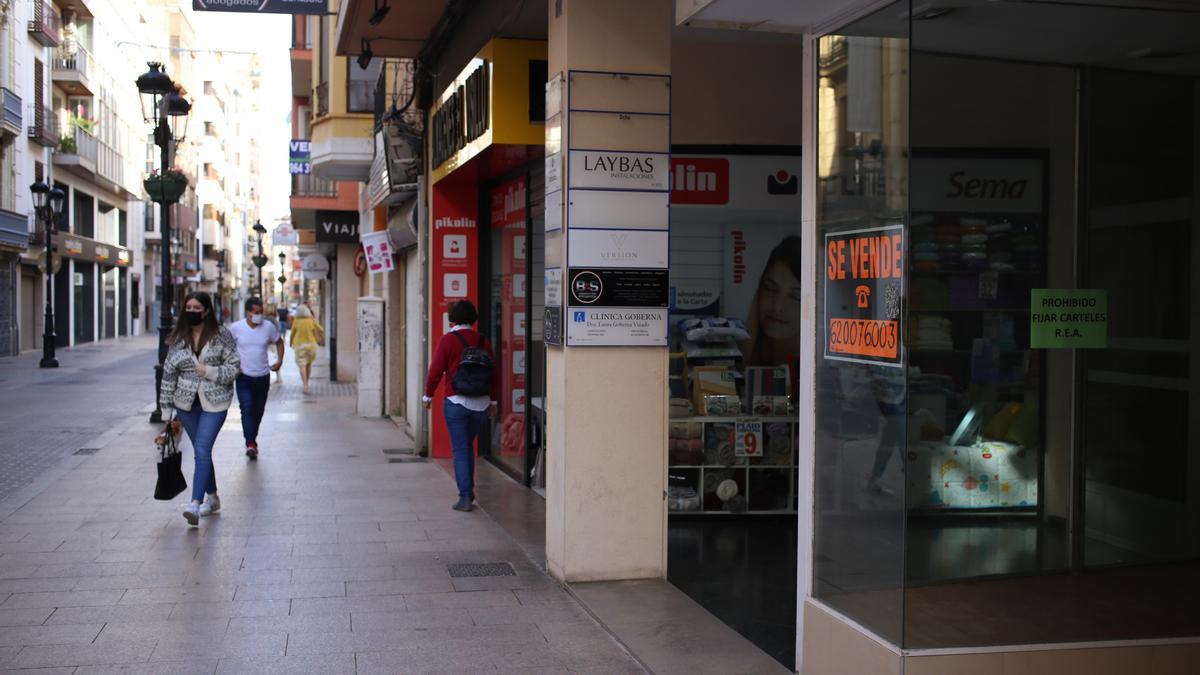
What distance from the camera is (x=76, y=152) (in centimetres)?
4331

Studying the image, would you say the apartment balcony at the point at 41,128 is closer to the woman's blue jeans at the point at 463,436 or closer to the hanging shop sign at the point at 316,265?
the hanging shop sign at the point at 316,265

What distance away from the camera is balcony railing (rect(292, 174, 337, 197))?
28.0 meters

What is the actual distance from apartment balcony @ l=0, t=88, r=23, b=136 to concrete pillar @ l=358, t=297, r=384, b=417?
2215cm

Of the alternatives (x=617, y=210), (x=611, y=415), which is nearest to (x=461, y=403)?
(x=611, y=415)

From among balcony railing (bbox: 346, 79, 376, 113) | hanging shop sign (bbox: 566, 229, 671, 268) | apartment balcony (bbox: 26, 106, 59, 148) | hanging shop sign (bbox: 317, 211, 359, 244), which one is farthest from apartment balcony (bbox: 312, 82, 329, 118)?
apartment balcony (bbox: 26, 106, 59, 148)

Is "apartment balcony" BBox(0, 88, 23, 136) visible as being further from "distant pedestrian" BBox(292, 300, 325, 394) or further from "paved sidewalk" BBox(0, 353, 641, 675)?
"paved sidewalk" BBox(0, 353, 641, 675)

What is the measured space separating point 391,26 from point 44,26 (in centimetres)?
3293

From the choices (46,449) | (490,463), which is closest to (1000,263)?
(490,463)

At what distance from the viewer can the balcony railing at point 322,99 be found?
69.3 ft

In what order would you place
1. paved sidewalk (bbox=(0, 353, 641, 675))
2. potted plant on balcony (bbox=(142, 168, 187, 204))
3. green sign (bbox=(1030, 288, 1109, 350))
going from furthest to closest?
potted plant on balcony (bbox=(142, 168, 187, 204))
paved sidewalk (bbox=(0, 353, 641, 675))
green sign (bbox=(1030, 288, 1109, 350))

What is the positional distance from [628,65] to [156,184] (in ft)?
40.9

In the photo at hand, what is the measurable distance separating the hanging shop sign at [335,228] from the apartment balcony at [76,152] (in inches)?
786

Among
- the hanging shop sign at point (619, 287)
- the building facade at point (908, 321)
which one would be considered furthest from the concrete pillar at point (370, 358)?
the hanging shop sign at point (619, 287)

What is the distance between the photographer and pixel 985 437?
215 inches
